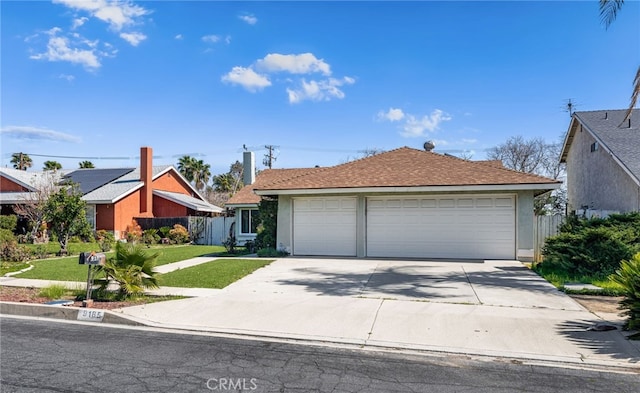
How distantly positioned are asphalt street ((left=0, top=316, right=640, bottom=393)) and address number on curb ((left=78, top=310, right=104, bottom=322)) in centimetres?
114

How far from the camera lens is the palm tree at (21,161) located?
4675 centimetres

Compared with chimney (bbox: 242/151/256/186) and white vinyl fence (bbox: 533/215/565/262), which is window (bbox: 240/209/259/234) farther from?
white vinyl fence (bbox: 533/215/565/262)

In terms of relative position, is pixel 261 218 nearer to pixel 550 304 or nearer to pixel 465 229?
pixel 465 229

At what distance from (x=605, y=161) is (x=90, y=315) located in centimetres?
2033

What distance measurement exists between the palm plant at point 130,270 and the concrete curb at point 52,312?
3.12 feet

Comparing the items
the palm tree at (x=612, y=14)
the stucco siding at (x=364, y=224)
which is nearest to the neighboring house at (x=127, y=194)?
the stucco siding at (x=364, y=224)

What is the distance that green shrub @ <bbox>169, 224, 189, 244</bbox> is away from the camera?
2573cm

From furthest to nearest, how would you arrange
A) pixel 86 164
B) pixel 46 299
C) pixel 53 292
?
pixel 86 164, pixel 53 292, pixel 46 299

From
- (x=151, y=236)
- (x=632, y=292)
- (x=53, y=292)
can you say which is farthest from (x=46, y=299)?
(x=151, y=236)

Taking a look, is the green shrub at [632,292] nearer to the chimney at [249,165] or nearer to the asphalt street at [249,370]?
the asphalt street at [249,370]

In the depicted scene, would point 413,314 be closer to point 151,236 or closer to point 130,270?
point 130,270

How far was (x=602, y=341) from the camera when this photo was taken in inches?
243

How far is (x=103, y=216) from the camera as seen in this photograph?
2706 cm

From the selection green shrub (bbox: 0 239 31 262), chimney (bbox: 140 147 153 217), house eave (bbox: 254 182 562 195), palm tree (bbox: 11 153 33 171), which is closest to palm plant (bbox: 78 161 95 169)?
palm tree (bbox: 11 153 33 171)
